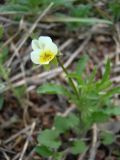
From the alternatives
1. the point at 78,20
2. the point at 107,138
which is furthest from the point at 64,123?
the point at 78,20

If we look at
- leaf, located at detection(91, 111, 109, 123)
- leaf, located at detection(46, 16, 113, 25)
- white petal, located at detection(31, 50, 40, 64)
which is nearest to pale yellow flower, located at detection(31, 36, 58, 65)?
white petal, located at detection(31, 50, 40, 64)

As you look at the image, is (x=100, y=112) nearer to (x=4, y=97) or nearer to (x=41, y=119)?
(x=41, y=119)

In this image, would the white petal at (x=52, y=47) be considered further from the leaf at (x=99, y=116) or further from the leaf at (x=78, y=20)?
the leaf at (x=78, y=20)

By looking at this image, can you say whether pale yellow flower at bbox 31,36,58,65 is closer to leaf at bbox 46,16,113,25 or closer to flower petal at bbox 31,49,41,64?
flower petal at bbox 31,49,41,64

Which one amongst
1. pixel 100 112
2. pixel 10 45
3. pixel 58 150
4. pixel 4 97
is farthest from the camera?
pixel 10 45

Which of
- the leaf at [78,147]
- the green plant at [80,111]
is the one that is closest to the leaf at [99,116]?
the green plant at [80,111]

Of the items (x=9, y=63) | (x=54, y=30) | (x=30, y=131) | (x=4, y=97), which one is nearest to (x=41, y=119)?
(x=30, y=131)
